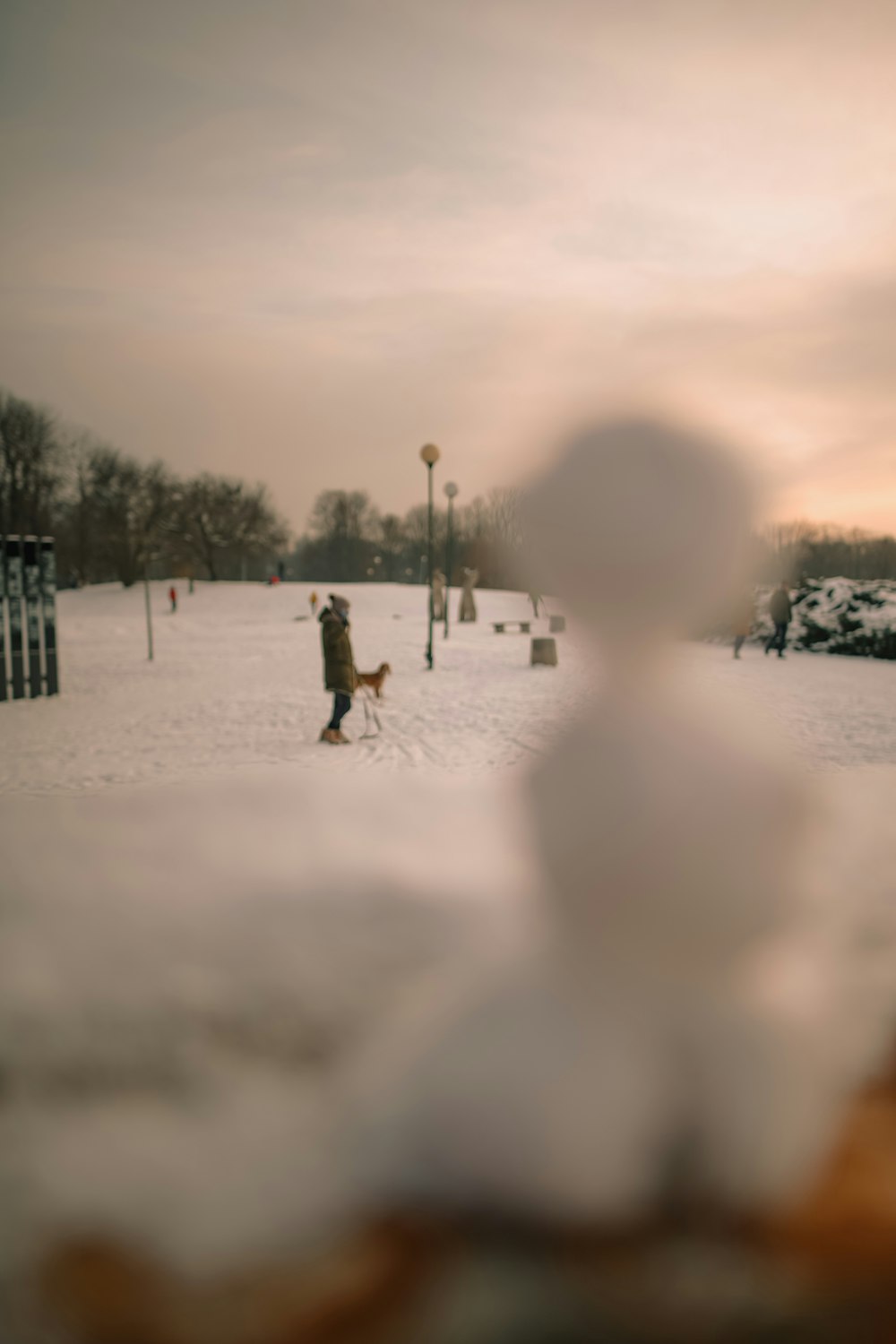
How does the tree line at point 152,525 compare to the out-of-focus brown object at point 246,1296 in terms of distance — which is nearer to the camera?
the out-of-focus brown object at point 246,1296

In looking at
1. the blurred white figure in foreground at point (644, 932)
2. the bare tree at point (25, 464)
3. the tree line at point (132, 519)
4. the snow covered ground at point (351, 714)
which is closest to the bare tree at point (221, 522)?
the tree line at point (132, 519)

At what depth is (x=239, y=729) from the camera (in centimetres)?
827

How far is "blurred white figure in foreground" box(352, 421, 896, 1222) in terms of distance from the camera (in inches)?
63.0

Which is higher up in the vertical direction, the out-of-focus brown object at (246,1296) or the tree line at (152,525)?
the tree line at (152,525)

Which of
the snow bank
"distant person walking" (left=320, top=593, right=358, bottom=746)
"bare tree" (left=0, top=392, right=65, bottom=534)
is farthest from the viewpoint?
"bare tree" (left=0, top=392, right=65, bottom=534)

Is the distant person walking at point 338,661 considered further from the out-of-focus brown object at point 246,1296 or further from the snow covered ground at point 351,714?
the out-of-focus brown object at point 246,1296

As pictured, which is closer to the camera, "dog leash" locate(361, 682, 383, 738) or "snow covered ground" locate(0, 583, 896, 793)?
"snow covered ground" locate(0, 583, 896, 793)

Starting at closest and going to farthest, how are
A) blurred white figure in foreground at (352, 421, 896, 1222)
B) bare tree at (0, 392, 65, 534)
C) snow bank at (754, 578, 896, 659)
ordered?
blurred white figure in foreground at (352, 421, 896, 1222) → snow bank at (754, 578, 896, 659) → bare tree at (0, 392, 65, 534)

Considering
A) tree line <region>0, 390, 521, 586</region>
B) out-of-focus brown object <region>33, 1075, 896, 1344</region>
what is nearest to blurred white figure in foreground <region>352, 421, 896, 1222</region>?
out-of-focus brown object <region>33, 1075, 896, 1344</region>

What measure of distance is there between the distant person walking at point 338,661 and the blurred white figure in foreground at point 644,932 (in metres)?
5.47

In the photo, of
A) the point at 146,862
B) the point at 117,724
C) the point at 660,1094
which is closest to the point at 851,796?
the point at 660,1094

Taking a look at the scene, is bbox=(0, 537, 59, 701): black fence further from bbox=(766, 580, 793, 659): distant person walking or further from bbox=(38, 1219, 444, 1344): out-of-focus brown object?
bbox=(766, 580, 793, 659): distant person walking

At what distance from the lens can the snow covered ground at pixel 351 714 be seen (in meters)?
6.51

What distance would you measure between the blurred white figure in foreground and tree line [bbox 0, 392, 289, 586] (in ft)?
102
